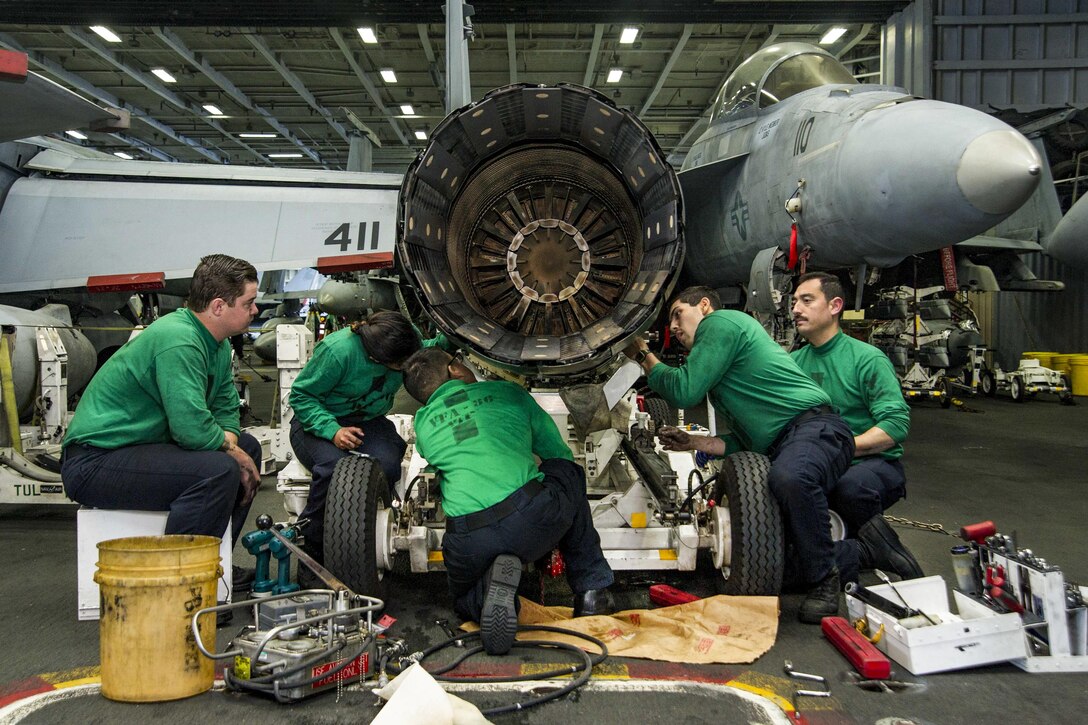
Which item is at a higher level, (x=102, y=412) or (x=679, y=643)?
(x=102, y=412)

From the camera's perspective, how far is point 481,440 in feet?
8.57

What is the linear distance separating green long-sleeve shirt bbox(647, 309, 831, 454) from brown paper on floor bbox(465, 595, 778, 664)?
0.74 m

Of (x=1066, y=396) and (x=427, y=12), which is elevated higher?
(x=427, y=12)

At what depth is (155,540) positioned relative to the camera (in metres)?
2.40

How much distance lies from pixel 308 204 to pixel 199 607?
207 inches

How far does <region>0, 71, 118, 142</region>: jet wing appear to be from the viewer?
4.62 meters

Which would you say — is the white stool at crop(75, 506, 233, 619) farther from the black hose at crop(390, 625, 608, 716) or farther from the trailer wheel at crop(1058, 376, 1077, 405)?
the trailer wheel at crop(1058, 376, 1077, 405)

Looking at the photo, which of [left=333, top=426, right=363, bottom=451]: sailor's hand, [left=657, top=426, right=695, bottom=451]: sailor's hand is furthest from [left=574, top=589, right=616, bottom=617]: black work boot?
[left=333, top=426, right=363, bottom=451]: sailor's hand

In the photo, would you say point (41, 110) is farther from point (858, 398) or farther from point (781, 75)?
point (858, 398)

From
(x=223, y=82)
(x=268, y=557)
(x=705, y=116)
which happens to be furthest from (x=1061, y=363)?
(x=223, y=82)

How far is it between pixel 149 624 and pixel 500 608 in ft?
3.22

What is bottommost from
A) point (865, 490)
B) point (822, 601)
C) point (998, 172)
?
point (822, 601)

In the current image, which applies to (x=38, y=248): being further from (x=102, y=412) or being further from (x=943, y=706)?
(x=943, y=706)

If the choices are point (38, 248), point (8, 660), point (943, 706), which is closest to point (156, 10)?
point (38, 248)
